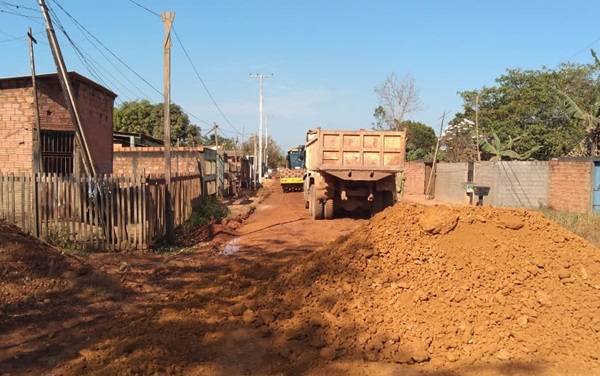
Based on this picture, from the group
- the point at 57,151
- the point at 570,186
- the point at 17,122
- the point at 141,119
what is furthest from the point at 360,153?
the point at 141,119

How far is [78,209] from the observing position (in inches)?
368

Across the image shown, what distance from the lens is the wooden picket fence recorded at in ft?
30.5

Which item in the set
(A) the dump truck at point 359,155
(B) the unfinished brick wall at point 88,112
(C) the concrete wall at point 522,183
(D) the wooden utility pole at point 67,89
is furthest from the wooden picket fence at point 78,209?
(C) the concrete wall at point 522,183

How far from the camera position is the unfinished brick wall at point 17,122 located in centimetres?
1293

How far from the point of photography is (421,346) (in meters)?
4.39

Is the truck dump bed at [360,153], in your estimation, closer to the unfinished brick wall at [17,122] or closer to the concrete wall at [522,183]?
the unfinished brick wall at [17,122]

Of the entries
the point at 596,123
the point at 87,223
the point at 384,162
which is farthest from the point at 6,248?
the point at 596,123

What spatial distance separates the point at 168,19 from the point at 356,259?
8182 mm

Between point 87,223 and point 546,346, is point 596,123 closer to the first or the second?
point 546,346

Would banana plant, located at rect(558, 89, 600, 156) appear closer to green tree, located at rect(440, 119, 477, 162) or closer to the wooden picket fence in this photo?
green tree, located at rect(440, 119, 477, 162)

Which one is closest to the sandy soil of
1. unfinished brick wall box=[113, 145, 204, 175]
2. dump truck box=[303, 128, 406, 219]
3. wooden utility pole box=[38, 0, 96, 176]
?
wooden utility pole box=[38, 0, 96, 176]

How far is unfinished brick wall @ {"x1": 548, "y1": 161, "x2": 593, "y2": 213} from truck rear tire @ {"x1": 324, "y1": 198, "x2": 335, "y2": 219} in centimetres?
946

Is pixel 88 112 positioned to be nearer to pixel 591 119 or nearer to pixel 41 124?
pixel 41 124

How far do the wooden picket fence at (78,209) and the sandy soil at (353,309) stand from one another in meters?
1.99
